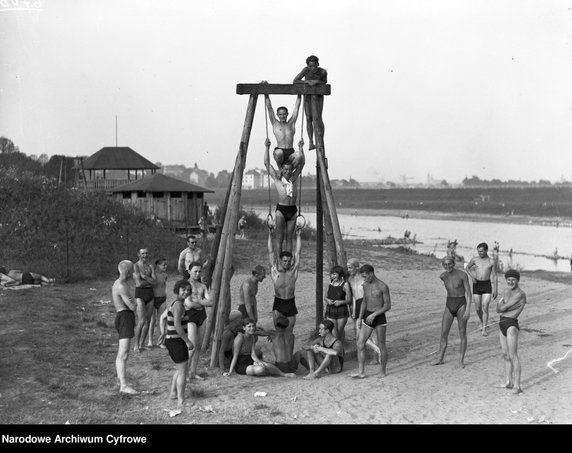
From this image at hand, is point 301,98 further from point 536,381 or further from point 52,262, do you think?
point 52,262

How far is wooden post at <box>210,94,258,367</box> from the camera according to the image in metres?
10.7

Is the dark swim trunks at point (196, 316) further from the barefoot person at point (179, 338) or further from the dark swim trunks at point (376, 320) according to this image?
the dark swim trunks at point (376, 320)

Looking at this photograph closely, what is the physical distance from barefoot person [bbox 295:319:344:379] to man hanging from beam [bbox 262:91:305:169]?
105 inches

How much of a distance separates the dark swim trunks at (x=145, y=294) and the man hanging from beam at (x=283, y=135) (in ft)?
9.46

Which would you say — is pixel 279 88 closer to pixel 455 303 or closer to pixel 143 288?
pixel 143 288

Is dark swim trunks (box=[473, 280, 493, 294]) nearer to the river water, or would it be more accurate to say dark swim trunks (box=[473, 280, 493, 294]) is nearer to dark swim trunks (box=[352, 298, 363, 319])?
dark swim trunks (box=[352, 298, 363, 319])

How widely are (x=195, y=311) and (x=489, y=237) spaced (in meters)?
40.2

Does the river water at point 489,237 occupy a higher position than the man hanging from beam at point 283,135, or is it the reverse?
the man hanging from beam at point 283,135

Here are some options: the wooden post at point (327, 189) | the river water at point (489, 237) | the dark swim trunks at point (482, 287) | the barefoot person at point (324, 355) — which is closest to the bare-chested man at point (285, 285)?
the barefoot person at point (324, 355)

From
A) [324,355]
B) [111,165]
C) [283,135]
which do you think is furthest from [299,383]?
[111,165]

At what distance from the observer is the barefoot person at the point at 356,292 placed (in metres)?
10.7

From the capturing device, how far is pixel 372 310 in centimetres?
990
